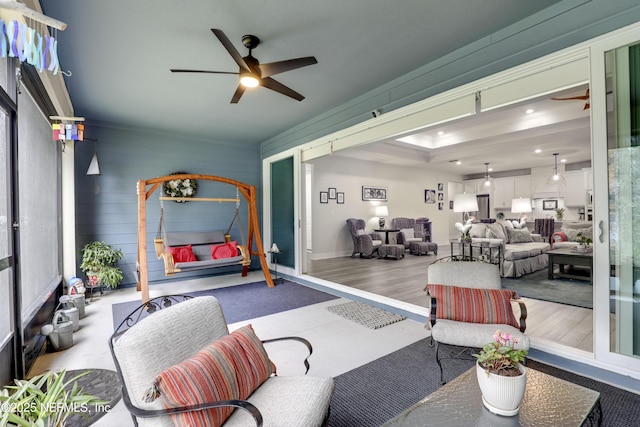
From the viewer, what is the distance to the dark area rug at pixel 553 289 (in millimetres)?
4060

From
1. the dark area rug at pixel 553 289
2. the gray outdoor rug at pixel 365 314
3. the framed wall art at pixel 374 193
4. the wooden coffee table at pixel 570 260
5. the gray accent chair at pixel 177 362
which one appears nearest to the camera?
the gray accent chair at pixel 177 362

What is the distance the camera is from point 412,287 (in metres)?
4.72

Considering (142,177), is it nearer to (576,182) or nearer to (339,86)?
(339,86)

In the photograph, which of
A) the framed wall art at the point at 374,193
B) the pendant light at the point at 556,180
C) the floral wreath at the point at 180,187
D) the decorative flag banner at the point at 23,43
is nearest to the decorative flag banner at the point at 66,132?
the floral wreath at the point at 180,187

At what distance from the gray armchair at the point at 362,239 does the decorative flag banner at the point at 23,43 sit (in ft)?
23.1

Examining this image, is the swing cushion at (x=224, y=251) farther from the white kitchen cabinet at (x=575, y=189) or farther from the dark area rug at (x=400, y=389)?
the white kitchen cabinet at (x=575, y=189)

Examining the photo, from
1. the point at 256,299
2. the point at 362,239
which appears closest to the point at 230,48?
the point at 256,299

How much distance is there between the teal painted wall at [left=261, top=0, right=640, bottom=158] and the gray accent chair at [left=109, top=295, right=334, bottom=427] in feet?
9.84

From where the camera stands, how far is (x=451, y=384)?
1.64 meters

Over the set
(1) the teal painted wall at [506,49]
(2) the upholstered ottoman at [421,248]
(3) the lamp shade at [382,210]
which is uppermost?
(1) the teal painted wall at [506,49]

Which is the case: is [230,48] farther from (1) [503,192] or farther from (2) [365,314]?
(1) [503,192]

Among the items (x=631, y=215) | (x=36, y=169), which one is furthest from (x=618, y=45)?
(x=36, y=169)

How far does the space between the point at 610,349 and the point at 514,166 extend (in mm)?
9161

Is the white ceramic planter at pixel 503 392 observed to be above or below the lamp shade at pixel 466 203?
below
